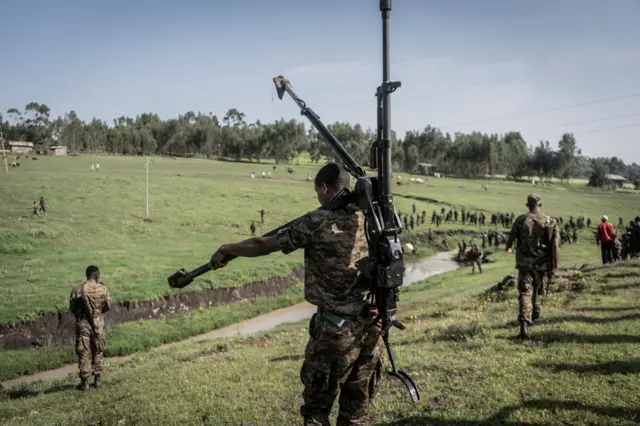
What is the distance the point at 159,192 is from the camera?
192 feet

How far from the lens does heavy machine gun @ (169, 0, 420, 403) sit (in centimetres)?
487

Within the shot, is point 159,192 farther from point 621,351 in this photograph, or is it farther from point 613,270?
point 621,351

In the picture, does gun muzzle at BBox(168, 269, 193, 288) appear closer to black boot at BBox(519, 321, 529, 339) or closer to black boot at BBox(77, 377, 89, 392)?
black boot at BBox(519, 321, 529, 339)

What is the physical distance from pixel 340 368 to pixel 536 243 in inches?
304

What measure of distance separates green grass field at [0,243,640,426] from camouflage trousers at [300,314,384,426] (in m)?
2.19

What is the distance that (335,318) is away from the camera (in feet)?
16.4

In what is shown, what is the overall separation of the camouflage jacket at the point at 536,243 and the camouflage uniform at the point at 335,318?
7164mm

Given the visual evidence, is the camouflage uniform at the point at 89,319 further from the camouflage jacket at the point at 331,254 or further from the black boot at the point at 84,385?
the camouflage jacket at the point at 331,254

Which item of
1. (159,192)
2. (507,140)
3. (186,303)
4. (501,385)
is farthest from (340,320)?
(507,140)

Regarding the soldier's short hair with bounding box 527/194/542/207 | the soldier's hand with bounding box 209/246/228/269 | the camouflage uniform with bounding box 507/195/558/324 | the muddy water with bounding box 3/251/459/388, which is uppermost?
the soldier's short hair with bounding box 527/194/542/207

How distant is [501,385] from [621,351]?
113 inches

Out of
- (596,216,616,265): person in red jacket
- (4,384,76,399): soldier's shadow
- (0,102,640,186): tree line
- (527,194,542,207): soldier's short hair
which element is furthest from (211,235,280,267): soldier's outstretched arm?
(0,102,640,186): tree line

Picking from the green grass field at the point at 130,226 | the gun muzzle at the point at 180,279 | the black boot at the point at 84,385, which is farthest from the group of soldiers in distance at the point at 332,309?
the green grass field at the point at 130,226

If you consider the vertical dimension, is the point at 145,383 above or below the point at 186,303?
above
